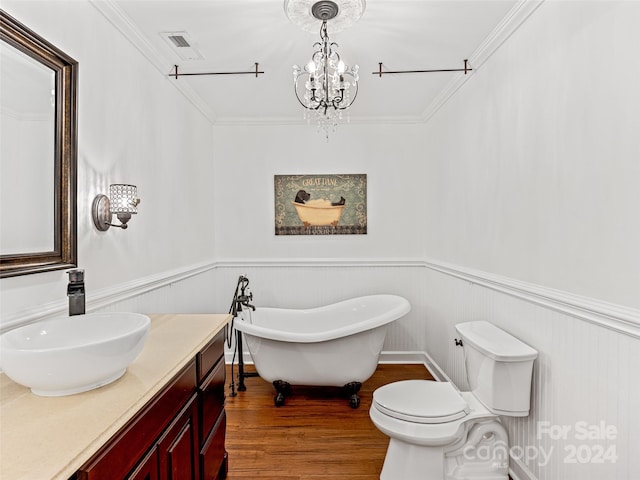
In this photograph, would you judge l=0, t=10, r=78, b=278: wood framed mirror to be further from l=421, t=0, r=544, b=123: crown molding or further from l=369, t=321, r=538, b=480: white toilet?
l=421, t=0, r=544, b=123: crown molding

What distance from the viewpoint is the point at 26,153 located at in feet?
4.71

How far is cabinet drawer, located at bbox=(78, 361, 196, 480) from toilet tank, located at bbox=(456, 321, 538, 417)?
1.41 metres

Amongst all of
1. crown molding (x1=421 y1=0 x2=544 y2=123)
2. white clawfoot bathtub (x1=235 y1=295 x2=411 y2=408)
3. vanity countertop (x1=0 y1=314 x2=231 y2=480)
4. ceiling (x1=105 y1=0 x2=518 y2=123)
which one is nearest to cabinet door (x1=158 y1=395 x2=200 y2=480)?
vanity countertop (x1=0 y1=314 x2=231 y2=480)

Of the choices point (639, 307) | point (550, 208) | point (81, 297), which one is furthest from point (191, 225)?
point (639, 307)

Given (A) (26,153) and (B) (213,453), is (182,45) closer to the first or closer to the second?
(A) (26,153)

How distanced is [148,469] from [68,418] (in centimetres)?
35

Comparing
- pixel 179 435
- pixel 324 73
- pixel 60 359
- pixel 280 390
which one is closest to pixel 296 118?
pixel 324 73

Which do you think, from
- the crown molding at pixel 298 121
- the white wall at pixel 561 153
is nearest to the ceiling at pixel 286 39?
the white wall at pixel 561 153

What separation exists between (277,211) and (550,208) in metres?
2.57

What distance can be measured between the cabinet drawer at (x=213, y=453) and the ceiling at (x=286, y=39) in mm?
2089

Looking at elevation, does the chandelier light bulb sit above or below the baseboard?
above

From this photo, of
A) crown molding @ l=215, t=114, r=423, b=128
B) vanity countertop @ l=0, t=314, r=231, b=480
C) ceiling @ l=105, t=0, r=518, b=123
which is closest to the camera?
vanity countertop @ l=0, t=314, r=231, b=480

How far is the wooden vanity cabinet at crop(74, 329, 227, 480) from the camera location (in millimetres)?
1021

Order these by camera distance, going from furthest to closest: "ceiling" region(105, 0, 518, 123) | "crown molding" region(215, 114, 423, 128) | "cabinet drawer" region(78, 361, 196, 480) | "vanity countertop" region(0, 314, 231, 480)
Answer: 1. "crown molding" region(215, 114, 423, 128)
2. "ceiling" region(105, 0, 518, 123)
3. "cabinet drawer" region(78, 361, 196, 480)
4. "vanity countertop" region(0, 314, 231, 480)
